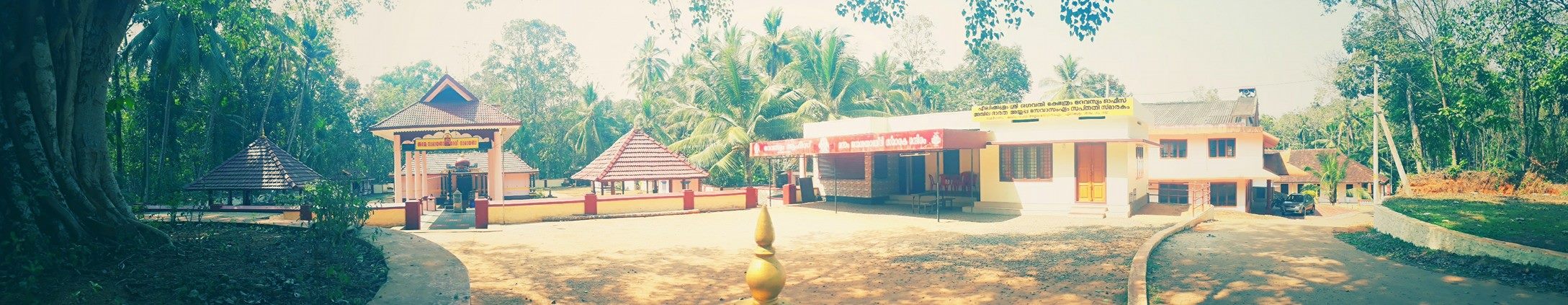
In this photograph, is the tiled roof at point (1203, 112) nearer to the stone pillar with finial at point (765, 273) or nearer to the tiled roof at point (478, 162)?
the tiled roof at point (478, 162)

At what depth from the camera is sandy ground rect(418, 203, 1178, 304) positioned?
789cm

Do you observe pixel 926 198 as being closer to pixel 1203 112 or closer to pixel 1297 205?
pixel 1297 205

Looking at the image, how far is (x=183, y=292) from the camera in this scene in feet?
17.4

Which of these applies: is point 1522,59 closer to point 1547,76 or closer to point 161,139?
point 1547,76

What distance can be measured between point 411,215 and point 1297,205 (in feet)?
95.0

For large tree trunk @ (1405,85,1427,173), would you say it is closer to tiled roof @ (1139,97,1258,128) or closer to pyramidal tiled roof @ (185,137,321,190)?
tiled roof @ (1139,97,1258,128)

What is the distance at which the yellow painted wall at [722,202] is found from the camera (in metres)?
20.3

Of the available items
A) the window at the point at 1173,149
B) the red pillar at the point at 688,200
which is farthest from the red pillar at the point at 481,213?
the window at the point at 1173,149

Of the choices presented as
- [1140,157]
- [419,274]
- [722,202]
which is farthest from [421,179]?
[1140,157]

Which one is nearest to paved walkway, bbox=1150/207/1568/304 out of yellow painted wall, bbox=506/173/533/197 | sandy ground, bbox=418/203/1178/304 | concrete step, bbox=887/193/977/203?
sandy ground, bbox=418/203/1178/304

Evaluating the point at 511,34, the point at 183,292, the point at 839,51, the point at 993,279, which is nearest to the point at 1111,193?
the point at 993,279

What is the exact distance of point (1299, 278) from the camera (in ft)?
26.5

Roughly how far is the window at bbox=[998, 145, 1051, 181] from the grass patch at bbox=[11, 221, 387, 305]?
14234 mm

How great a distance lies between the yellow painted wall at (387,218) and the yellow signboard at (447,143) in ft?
11.1
